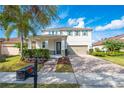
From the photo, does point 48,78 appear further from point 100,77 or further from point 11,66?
point 11,66

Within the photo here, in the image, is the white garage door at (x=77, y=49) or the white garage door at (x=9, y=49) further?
the white garage door at (x=77, y=49)

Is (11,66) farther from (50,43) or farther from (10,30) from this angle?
(50,43)

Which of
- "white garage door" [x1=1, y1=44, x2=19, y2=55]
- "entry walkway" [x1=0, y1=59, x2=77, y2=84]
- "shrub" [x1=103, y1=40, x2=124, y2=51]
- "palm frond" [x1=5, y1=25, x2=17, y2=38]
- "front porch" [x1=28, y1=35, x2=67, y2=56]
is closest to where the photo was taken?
"entry walkway" [x1=0, y1=59, x2=77, y2=84]

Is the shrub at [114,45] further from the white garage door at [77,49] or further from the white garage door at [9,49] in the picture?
the white garage door at [9,49]

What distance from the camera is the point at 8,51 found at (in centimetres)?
3084

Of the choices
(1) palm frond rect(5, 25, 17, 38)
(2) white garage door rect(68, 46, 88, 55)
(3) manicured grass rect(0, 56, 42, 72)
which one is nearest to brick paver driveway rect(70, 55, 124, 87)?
(3) manicured grass rect(0, 56, 42, 72)

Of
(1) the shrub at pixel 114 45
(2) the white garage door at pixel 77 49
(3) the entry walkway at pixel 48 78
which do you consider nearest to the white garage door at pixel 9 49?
(2) the white garage door at pixel 77 49

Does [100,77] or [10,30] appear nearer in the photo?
[100,77]

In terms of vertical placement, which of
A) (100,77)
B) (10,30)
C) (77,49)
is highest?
(10,30)

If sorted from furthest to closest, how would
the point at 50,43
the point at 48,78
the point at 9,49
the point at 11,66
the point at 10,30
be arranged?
the point at 9,49 < the point at 50,43 < the point at 10,30 < the point at 11,66 < the point at 48,78

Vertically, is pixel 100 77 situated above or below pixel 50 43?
below

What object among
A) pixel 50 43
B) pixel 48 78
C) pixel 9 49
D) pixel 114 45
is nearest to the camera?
pixel 48 78

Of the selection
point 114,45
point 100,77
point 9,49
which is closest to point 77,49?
point 114,45

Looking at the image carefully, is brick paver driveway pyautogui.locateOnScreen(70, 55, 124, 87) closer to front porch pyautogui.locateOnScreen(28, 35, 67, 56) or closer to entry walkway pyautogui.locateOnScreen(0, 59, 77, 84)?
entry walkway pyautogui.locateOnScreen(0, 59, 77, 84)
